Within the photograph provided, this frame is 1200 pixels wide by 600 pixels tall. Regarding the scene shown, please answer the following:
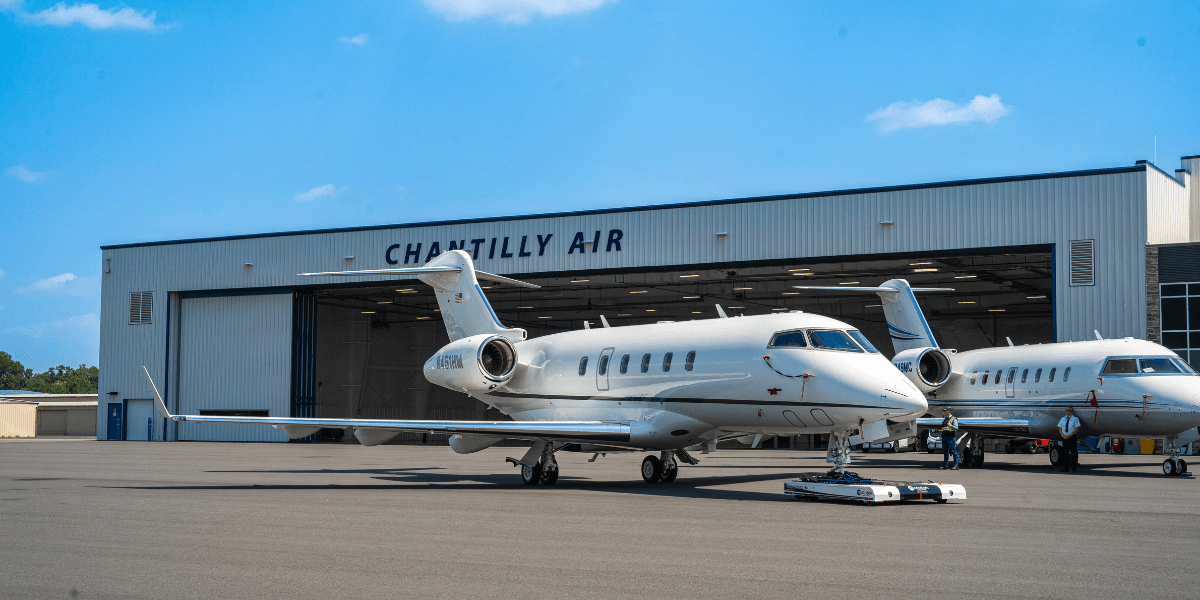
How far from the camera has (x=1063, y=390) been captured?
2416cm

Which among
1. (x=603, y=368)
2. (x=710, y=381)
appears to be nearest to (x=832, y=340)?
(x=710, y=381)

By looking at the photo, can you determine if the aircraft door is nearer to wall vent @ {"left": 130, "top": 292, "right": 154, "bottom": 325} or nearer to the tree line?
wall vent @ {"left": 130, "top": 292, "right": 154, "bottom": 325}

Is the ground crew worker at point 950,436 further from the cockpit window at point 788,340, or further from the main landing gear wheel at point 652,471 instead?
the cockpit window at point 788,340

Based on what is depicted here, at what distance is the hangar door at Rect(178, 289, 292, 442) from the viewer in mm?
44500

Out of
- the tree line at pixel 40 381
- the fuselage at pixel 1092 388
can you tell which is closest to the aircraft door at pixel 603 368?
the fuselage at pixel 1092 388

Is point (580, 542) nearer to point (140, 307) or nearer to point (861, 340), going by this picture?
point (861, 340)

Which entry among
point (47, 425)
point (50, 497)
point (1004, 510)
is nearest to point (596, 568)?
point (1004, 510)

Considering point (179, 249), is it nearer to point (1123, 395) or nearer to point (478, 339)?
point (478, 339)

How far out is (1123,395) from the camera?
74.6 ft

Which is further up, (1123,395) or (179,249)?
(179,249)

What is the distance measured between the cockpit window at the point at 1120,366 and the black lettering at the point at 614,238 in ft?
59.3

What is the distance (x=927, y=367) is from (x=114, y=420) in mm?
36388

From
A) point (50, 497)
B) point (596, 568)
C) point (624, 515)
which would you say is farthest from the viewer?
point (50, 497)

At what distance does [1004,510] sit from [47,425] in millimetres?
74093
